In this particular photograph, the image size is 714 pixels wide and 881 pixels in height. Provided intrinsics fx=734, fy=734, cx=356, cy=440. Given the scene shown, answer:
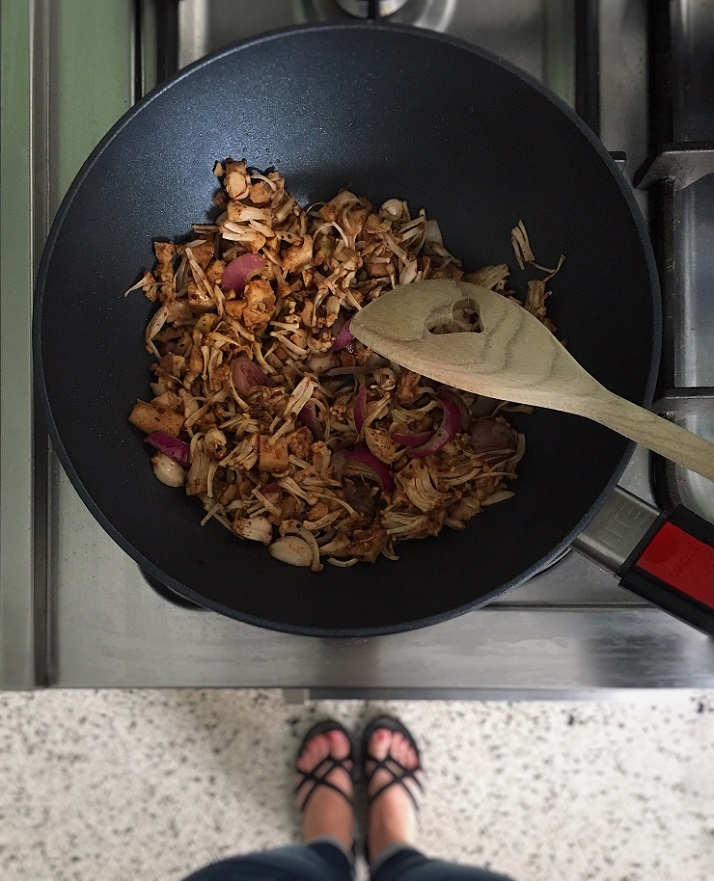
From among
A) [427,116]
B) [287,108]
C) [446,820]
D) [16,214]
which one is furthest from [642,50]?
[446,820]

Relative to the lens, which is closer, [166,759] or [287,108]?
[287,108]

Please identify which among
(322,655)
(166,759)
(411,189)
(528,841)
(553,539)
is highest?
(411,189)

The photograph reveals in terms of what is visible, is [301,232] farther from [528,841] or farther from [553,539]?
[528,841]

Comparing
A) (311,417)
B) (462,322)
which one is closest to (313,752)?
(311,417)

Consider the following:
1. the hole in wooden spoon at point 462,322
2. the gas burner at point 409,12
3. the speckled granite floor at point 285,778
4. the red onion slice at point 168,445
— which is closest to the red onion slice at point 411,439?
the hole in wooden spoon at point 462,322

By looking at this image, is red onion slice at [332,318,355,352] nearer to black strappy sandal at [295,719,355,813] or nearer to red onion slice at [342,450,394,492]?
red onion slice at [342,450,394,492]
